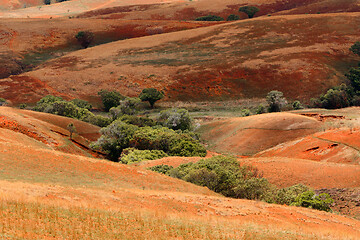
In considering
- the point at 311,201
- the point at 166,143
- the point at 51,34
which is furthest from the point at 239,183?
the point at 51,34

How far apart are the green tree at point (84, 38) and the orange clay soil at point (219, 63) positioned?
30.7 ft

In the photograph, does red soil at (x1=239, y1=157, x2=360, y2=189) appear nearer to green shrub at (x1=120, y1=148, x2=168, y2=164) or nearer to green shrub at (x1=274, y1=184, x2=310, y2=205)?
green shrub at (x1=274, y1=184, x2=310, y2=205)

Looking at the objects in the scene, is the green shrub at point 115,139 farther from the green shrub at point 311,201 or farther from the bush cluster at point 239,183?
the green shrub at point 311,201

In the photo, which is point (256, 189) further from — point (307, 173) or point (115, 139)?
point (115, 139)

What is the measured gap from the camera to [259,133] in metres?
48.8

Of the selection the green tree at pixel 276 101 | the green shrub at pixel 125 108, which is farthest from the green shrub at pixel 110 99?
the green tree at pixel 276 101

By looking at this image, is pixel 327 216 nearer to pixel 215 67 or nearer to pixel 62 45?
pixel 215 67

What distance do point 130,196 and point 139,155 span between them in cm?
2077

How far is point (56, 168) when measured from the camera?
23219 mm

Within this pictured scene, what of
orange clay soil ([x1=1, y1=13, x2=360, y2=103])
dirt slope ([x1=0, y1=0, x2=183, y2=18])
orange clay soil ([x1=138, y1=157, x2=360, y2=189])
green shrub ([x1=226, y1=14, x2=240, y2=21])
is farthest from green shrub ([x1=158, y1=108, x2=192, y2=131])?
dirt slope ([x1=0, y1=0, x2=183, y2=18])

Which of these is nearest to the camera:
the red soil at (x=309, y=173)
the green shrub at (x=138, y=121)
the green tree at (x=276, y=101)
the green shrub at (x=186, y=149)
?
the red soil at (x=309, y=173)

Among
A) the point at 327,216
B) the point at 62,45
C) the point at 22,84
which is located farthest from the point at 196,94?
the point at 327,216

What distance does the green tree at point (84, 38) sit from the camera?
118662 millimetres

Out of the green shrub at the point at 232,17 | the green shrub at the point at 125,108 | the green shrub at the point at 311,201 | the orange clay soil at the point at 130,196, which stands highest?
the green shrub at the point at 232,17
